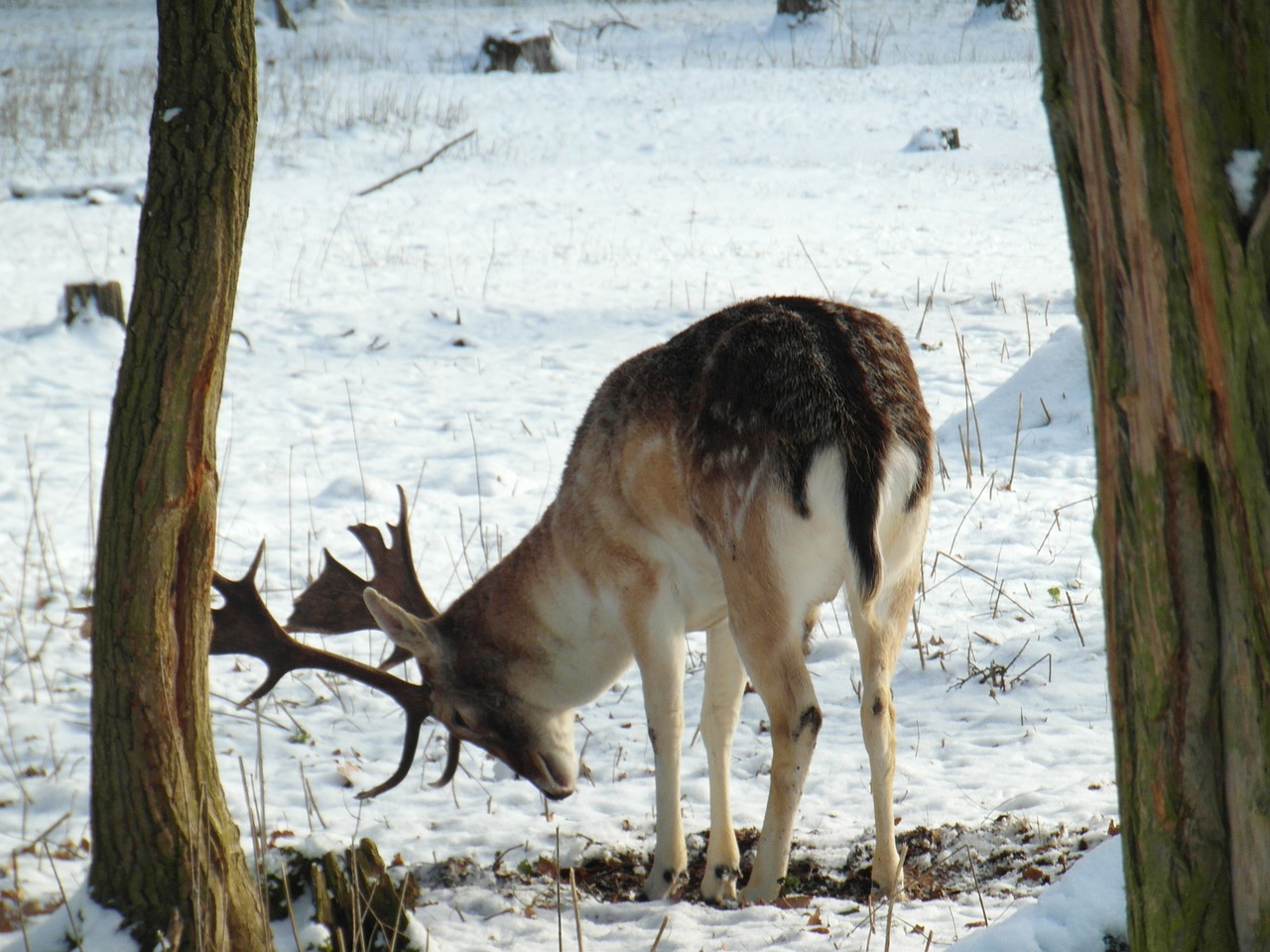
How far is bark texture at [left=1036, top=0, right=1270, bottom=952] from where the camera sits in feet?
5.19

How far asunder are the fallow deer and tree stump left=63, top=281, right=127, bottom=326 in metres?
5.96

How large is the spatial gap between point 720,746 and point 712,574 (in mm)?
615

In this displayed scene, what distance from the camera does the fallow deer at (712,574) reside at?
3.74 meters

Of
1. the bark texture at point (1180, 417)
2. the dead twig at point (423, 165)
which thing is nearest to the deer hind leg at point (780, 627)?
the bark texture at point (1180, 417)

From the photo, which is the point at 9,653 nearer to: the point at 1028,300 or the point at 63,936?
the point at 63,936

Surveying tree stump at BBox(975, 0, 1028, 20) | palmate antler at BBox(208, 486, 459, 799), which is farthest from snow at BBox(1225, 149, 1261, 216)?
tree stump at BBox(975, 0, 1028, 20)

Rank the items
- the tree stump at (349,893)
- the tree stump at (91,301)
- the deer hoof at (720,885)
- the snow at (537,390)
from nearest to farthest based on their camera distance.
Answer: the tree stump at (349,893), the deer hoof at (720,885), the snow at (537,390), the tree stump at (91,301)

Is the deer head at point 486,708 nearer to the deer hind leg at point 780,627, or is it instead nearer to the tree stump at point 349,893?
the deer hind leg at point 780,627

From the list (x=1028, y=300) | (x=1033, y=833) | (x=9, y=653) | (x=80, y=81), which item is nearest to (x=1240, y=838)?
(x=1033, y=833)

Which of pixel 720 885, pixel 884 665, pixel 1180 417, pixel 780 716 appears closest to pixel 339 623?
pixel 720 885

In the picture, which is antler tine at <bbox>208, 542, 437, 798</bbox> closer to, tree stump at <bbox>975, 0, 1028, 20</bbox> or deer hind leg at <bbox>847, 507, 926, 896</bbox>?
deer hind leg at <bbox>847, 507, 926, 896</bbox>

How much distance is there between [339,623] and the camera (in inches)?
196

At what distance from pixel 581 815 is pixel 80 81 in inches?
691

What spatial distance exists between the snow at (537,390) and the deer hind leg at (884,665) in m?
0.31
